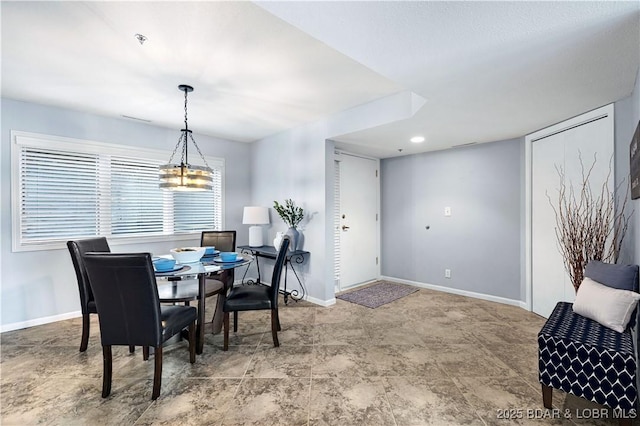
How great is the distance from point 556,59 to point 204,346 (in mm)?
3501

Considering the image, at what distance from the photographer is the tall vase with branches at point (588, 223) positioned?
2547mm

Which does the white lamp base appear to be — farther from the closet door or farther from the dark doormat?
the closet door

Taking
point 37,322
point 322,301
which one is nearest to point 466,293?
point 322,301

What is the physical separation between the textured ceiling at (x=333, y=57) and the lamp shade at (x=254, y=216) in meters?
1.45

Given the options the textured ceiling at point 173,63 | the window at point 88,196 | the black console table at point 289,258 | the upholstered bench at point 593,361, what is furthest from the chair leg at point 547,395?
the window at point 88,196

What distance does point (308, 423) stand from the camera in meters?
A: 1.74

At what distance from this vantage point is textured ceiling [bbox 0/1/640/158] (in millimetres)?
1504

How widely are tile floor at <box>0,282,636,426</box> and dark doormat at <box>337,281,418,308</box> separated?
0.71 metres

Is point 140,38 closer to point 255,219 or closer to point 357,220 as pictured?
point 255,219

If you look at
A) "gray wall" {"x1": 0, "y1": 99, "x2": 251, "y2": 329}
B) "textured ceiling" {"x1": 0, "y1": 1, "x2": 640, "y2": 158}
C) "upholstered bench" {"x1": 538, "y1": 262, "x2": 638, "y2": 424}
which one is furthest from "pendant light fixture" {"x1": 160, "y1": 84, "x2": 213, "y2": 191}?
"upholstered bench" {"x1": 538, "y1": 262, "x2": 638, "y2": 424}

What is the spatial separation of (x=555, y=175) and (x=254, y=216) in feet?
12.4

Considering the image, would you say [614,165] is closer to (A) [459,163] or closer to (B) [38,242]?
(A) [459,163]

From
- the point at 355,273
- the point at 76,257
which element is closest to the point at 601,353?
the point at 355,273

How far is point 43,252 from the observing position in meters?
3.33
